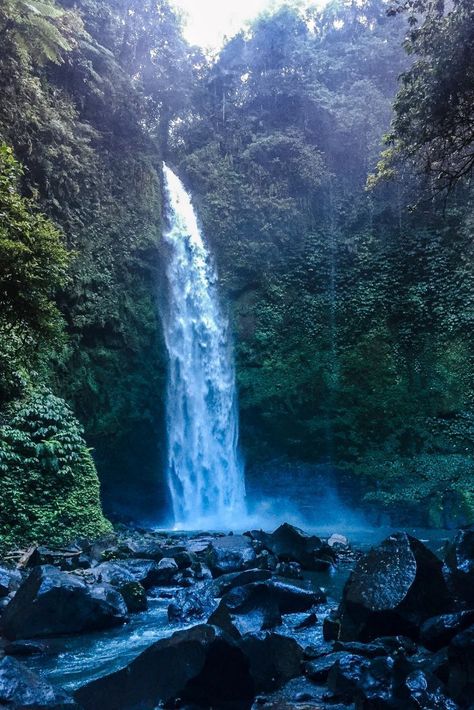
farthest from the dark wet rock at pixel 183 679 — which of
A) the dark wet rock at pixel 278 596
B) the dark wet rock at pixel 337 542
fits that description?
the dark wet rock at pixel 337 542

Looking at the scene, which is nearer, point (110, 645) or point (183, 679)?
point (183, 679)

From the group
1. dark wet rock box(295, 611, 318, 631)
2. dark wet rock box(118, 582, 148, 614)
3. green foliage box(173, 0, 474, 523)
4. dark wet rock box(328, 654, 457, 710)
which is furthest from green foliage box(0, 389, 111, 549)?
green foliage box(173, 0, 474, 523)

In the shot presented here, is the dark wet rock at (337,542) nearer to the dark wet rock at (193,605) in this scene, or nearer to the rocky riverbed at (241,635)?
the rocky riverbed at (241,635)

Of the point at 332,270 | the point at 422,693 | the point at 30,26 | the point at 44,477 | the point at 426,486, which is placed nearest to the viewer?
the point at 422,693

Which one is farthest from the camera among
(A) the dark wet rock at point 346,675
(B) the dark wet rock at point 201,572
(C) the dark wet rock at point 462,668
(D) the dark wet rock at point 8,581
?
(B) the dark wet rock at point 201,572

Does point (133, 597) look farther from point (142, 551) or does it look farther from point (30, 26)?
point (30, 26)

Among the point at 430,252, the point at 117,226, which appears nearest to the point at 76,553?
the point at 117,226

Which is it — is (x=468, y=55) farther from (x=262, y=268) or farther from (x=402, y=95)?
(x=262, y=268)

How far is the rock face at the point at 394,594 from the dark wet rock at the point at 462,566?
403mm

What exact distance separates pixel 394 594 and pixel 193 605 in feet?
8.13

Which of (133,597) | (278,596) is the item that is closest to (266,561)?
(278,596)

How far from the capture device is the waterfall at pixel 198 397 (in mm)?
16672

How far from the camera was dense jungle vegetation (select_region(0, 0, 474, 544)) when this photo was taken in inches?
519

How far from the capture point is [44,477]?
9.85 metres
